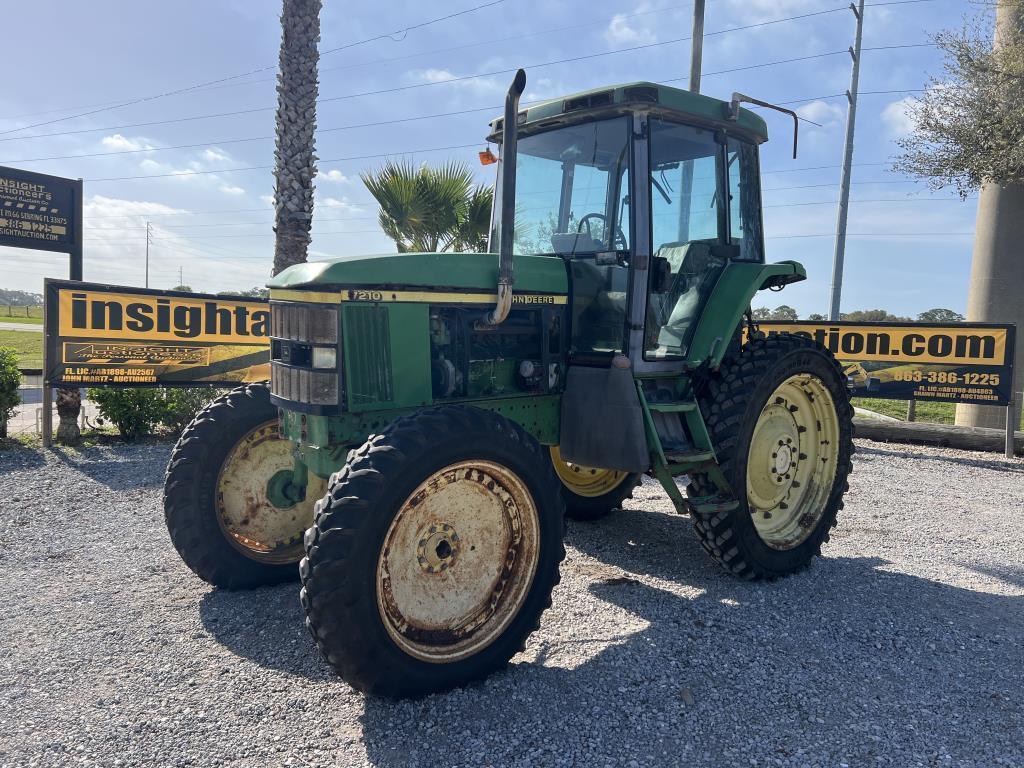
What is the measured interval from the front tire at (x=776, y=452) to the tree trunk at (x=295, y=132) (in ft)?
20.9

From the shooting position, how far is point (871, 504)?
22.4 feet

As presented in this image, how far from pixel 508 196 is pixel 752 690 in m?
2.40

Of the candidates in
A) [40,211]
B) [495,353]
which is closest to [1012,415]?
[495,353]

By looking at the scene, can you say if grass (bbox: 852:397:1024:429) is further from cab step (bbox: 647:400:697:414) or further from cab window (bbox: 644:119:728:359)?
cab step (bbox: 647:400:697:414)

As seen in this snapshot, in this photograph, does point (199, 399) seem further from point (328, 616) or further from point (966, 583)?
point (966, 583)

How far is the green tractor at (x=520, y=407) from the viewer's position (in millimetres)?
3051

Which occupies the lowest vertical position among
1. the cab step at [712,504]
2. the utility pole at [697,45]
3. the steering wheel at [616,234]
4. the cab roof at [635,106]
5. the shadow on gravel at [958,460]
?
the shadow on gravel at [958,460]

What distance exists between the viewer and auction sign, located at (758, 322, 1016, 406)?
9.28 m

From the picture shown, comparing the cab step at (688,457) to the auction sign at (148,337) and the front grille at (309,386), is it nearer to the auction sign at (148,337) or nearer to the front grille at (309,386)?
the front grille at (309,386)

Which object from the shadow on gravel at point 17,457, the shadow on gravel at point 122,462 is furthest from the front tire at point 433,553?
the shadow on gravel at point 17,457

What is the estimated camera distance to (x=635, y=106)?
4.09 metres

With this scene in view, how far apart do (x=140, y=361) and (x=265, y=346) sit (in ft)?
5.15

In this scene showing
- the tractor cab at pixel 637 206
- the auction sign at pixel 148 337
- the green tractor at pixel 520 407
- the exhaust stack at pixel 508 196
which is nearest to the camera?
the green tractor at pixel 520 407

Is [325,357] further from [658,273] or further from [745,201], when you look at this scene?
[745,201]
